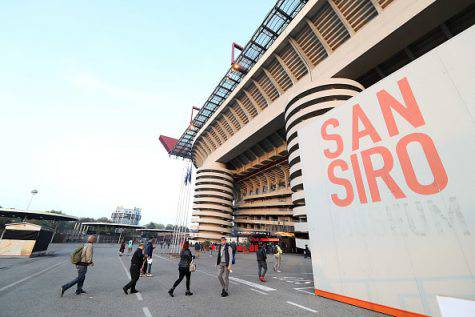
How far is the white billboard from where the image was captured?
466cm

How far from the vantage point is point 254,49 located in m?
39.5

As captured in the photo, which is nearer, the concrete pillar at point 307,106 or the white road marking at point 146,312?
the white road marking at point 146,312

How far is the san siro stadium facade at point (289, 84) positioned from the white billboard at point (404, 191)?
1.98m

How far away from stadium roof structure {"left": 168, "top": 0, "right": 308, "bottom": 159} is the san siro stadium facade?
0.16m

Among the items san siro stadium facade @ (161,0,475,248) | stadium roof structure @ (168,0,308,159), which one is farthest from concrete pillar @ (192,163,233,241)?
stadium roof structure @ (168,0,308,159)

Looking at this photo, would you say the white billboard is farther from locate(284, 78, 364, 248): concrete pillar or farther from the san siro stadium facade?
locate(284, 78, 364, 248): concrete pillar

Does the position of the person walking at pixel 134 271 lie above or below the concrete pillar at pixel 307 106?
below

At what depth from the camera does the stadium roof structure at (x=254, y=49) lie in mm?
32522

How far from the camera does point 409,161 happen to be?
5.50 metres

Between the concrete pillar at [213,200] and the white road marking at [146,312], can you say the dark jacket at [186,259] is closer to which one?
the white road marking at [146,312]

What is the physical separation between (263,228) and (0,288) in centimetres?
5604

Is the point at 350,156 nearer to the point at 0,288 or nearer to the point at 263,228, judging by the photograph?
the point at 0,288

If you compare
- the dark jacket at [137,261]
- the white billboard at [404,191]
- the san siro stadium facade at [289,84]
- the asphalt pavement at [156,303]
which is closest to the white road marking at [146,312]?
the asphalt pavement at [156,303]

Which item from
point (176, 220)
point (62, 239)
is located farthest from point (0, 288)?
point (62, 239)
